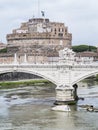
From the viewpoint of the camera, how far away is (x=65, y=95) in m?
32.3

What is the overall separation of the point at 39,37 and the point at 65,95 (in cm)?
4592

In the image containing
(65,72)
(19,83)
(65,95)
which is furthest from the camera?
(19,83)

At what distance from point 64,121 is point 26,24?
5742 cm

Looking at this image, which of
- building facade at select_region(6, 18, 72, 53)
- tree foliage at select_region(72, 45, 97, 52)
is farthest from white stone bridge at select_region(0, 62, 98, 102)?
tree foliage at select_region(72, 45, 97, 52)

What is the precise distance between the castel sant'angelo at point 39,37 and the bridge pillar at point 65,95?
38739 millimetres

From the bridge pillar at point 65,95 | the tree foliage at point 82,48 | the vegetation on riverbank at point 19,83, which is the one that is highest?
the tree foliage at point 82,48

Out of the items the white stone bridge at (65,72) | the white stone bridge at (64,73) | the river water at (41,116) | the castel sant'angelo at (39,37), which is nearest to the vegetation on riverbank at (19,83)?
the river water at (41,116)

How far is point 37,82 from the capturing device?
55.6 meters

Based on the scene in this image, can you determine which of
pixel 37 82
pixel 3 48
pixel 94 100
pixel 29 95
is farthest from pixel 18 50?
pixel 94 100

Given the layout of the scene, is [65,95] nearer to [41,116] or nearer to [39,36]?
[41,116]

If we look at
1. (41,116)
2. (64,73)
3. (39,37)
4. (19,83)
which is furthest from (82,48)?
(41,116)

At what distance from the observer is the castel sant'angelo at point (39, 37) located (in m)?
75.6

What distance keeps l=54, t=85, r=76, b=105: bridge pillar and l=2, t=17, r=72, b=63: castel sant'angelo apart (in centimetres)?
3874

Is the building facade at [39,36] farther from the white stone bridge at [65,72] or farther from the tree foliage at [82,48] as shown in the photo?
the white stone bridge at [65,72]
